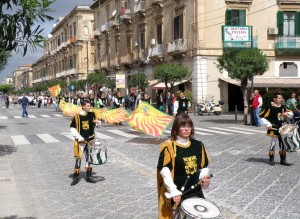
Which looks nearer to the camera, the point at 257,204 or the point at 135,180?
the point at 257,204

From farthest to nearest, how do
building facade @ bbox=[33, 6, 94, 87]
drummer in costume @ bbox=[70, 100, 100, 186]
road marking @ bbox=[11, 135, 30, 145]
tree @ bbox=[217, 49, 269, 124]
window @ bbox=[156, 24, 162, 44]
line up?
building facade @ bbox=[33, 6, 94, 87]
window @ bbox=[156, 24, 162, 44]
tree @ bbox=[217, 49, 269, 124]
road marking @ bbox=[11, 135, 30, 145]
drummer in costume @ bbox=[70, 100, 100, 186]

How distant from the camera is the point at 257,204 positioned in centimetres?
658

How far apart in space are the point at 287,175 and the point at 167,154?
5353 millimetres

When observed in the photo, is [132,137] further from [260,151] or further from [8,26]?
[8,26]

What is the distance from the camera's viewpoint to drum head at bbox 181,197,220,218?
11.8ft

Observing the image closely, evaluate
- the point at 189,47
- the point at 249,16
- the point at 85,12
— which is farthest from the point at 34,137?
the point at 85,12

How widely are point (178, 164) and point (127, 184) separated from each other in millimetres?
4180

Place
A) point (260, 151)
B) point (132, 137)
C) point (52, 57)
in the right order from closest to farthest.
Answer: point (260, 151), point (132, 137), point (52, 57)

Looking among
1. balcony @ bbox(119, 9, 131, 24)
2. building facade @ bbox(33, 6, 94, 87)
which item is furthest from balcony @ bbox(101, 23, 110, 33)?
building facade @ bbox(33, 6, 94, 87)

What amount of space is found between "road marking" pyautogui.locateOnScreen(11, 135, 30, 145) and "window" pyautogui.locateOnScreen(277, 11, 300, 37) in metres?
21.2

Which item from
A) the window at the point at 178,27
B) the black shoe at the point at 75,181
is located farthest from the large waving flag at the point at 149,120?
the window at the point at 178,27

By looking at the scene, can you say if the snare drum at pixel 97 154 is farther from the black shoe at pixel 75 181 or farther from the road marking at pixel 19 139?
the road marking at pixel 19 139

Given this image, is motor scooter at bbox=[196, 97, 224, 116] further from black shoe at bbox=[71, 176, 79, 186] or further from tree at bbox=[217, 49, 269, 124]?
black shoe at bbox=[71, 176, 79, 186]

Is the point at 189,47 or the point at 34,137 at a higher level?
the point at 189,47
